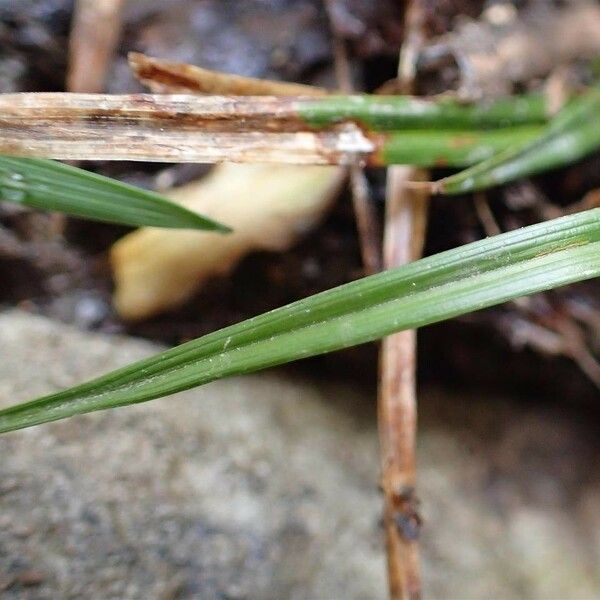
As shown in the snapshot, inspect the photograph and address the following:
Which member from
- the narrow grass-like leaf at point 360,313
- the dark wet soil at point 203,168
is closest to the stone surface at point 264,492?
the dark wet soil at point 203,168

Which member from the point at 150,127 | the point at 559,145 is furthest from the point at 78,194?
the point at 559,145

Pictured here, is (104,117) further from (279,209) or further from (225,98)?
(279,209)

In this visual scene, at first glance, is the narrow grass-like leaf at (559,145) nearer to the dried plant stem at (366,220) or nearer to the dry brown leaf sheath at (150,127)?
the dried plant stem at (366,220)

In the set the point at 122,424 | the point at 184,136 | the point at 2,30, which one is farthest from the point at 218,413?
the point at 2,30

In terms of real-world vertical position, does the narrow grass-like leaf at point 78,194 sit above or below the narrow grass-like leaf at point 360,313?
above

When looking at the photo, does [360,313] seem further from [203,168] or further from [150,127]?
[203,168]

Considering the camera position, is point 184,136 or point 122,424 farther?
point 122,424
